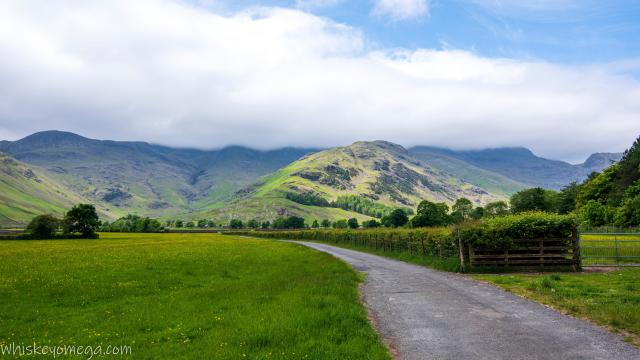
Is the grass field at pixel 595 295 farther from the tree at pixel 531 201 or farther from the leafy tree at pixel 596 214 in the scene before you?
the tree at pixel 531 201

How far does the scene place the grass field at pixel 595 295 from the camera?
14.9 meters

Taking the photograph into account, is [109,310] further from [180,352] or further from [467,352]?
[467,352]

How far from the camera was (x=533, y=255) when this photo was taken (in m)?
31.4

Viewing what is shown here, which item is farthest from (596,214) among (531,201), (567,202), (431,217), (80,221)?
(80,221)

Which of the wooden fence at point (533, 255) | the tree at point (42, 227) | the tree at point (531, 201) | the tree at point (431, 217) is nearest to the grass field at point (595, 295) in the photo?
the wooden fence at point (533, 255)

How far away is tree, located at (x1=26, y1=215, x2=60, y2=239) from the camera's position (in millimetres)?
110562

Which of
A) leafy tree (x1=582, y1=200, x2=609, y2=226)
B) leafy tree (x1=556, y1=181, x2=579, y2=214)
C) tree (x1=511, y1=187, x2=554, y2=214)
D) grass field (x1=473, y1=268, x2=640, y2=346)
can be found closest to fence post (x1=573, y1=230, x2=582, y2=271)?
grass field (x1=473, y1=268, x2=640, y2=346)

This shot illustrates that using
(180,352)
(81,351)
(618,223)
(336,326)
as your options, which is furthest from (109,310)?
(618,223)

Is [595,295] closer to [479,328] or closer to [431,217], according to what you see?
[479,328]

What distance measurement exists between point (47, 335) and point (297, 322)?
340 inches

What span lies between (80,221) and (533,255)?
116 metres

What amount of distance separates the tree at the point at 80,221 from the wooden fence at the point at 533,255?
4431 inches

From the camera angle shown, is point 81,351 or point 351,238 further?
point 351,238

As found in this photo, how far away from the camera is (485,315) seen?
658 inches
